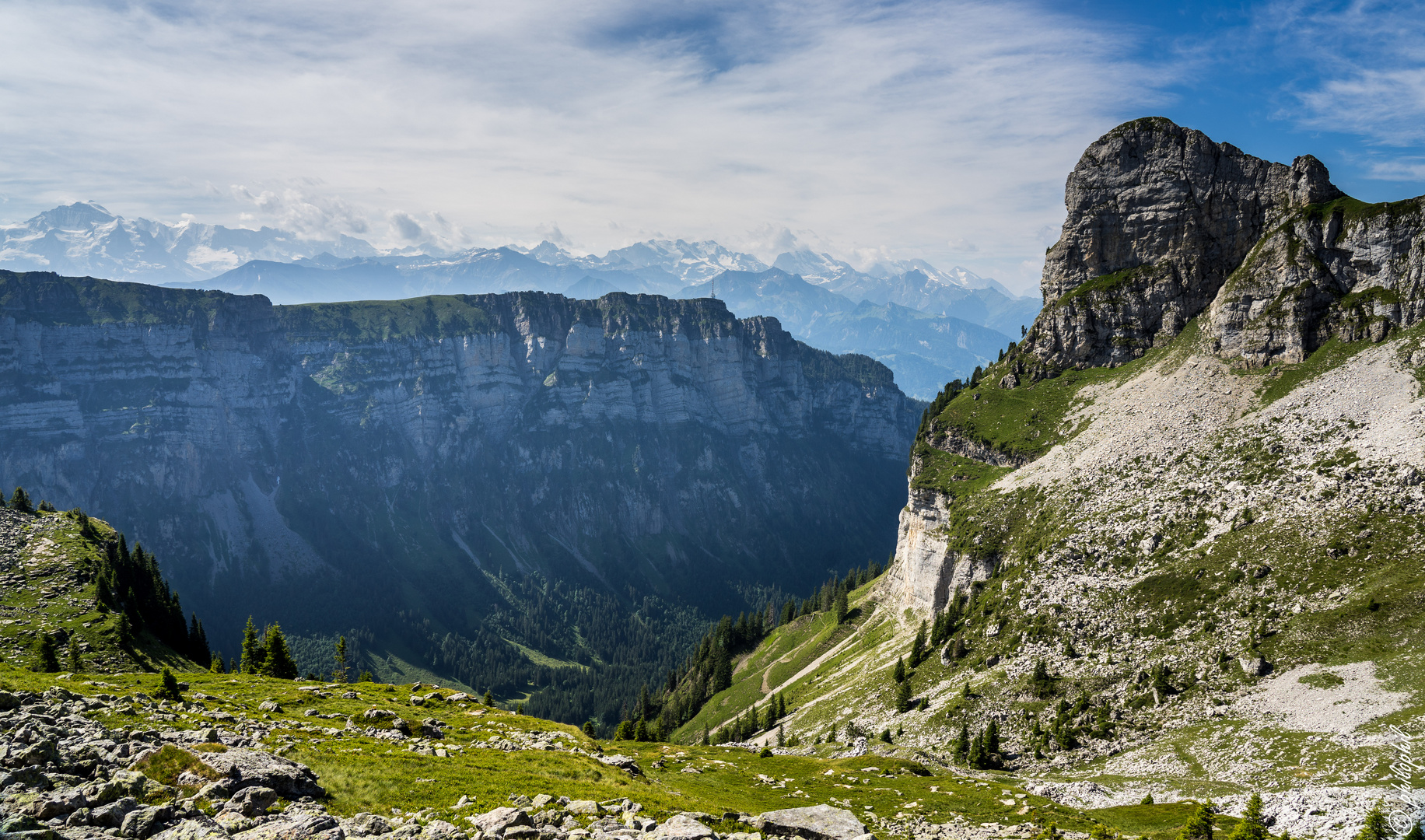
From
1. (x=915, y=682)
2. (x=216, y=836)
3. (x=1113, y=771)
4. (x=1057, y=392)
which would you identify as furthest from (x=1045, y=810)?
(x=1057, y=392)

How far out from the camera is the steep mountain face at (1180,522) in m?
68.8

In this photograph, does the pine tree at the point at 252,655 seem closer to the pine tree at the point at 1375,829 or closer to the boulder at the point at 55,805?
the boulder at the point at 55,805

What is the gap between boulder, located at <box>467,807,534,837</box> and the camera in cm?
2820

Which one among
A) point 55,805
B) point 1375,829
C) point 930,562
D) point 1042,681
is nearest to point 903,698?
point 1042,681

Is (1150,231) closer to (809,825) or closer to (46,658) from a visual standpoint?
(809,825)

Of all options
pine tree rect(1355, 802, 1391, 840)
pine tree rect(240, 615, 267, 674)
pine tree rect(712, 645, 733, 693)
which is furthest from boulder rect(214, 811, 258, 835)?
pine tree rect(712, 645, 733, 693)

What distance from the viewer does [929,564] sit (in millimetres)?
147375

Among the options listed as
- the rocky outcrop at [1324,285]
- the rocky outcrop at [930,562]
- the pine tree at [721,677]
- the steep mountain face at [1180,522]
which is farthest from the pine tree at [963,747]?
the pine tree at [721,677]

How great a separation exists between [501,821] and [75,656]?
87.2 m

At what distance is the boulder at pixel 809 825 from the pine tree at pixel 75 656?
282 feet

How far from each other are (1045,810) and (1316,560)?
2238 inches

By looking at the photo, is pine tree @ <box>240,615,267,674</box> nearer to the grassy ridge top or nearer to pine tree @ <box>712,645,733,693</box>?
the grassy ridge top

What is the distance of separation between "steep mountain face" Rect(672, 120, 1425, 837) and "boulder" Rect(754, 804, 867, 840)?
31453mm

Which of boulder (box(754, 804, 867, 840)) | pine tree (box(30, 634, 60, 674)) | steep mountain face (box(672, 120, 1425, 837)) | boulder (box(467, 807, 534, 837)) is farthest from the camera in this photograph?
pine tree (box(30, 634, 60, 674))
